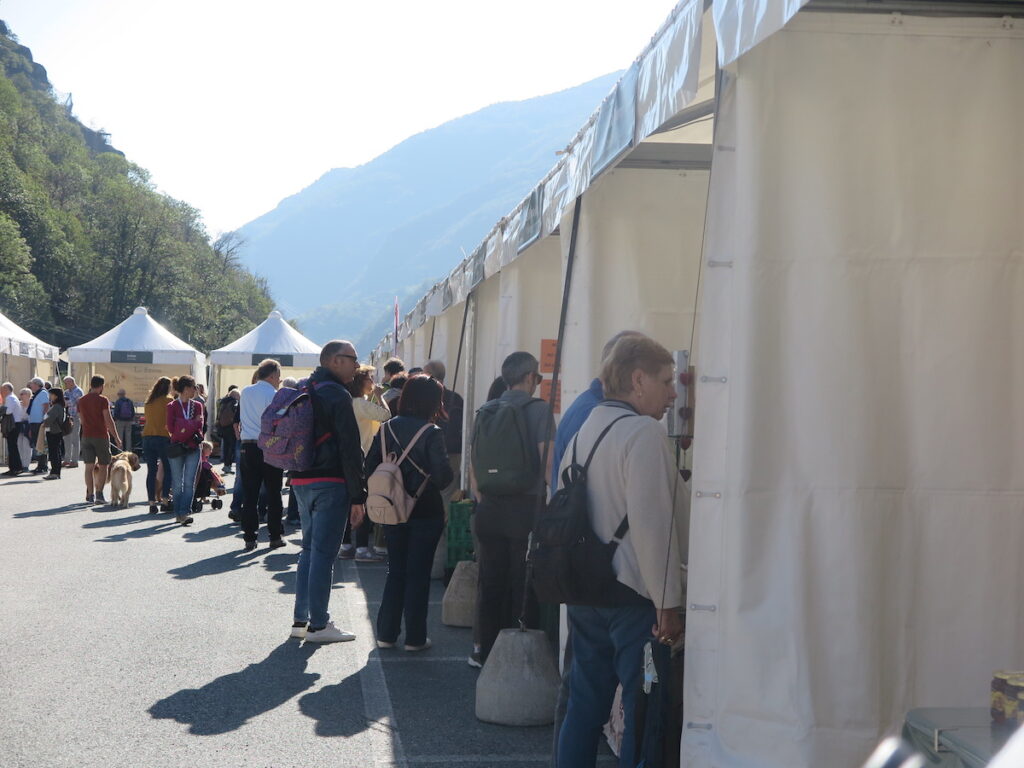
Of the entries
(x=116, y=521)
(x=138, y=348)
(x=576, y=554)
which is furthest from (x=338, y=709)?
(x=138, y=348)

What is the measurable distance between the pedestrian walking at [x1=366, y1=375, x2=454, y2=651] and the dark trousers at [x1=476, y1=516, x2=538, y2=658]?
0.59 metres

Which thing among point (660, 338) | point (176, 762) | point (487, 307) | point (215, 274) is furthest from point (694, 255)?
point (215, 274)

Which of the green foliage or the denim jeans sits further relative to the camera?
the green foliage

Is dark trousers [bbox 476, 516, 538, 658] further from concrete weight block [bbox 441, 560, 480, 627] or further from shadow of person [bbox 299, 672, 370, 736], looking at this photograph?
concrete weight block [bbox 441, 560, 480, 627]

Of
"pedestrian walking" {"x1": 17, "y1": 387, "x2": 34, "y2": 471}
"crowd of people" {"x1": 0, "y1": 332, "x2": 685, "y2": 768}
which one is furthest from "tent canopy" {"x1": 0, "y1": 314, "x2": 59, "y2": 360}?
"crowd of people" {"x1": 0, "y1": 332, "x2": 685, "y2": 768}

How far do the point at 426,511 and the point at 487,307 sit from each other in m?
4.15

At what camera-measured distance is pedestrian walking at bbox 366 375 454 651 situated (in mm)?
7086

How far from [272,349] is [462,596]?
19308 mm

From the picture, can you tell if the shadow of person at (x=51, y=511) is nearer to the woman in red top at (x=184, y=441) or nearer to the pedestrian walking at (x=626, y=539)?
the woman in red top at (x=184, y=441)

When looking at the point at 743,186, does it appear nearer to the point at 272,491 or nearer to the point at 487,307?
the point at 487,307

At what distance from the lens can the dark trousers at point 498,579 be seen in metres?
6.52

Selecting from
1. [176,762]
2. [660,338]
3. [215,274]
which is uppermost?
[215,274]

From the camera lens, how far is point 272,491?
462 inches

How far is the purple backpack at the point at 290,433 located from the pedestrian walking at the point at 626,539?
332 centimetres
